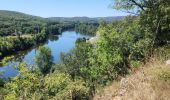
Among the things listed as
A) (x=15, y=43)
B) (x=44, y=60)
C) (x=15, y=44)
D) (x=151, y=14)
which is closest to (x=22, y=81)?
(x=151, y=14)

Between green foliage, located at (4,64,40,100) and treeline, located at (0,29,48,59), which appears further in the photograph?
treeline, located at (0,29,48,59)

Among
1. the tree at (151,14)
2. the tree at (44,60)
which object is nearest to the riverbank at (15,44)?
the tree at (44,60)

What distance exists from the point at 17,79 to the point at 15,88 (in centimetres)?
62

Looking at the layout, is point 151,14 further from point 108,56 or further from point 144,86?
point 144,86

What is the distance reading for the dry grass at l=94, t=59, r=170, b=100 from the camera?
6043 mm

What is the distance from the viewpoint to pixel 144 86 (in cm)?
654

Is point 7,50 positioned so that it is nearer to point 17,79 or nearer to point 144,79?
point 17,79

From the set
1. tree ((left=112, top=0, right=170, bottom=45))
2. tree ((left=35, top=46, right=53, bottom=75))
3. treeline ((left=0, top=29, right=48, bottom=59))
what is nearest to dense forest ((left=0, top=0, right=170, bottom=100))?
tree ((left=112, top=0, right=170, bottom=45))

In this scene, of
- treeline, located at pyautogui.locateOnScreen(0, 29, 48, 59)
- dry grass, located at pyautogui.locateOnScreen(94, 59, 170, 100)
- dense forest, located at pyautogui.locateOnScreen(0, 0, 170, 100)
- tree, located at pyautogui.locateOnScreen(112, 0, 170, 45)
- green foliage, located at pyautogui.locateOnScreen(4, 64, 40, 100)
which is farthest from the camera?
treeline, located at pyautogui.locateOnScreen(0, 29, 48, 59)

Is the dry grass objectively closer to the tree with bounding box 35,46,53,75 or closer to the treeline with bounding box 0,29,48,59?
the tree with bounding box 35,46,53,75

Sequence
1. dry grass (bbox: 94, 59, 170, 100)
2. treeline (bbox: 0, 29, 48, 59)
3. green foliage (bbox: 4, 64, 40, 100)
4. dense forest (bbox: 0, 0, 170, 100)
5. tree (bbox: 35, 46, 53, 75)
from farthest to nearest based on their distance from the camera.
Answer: treeline (bbox: 0, 29, 48, 59), tree (bbox: 35, 46, 53, 75), green foliage (bbox: 4, 64, 40, 100), dense forest (bbox: 0, 0, 170, 100), dry grass (bbox: 94, 59, 170, 100)

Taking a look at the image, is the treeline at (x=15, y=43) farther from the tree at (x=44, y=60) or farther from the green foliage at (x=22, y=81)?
the green foliage at (x=22, y=81)

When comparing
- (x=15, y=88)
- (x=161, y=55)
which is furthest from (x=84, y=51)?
(x=161, y=55)

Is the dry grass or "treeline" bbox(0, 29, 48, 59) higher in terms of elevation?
the dry grass
